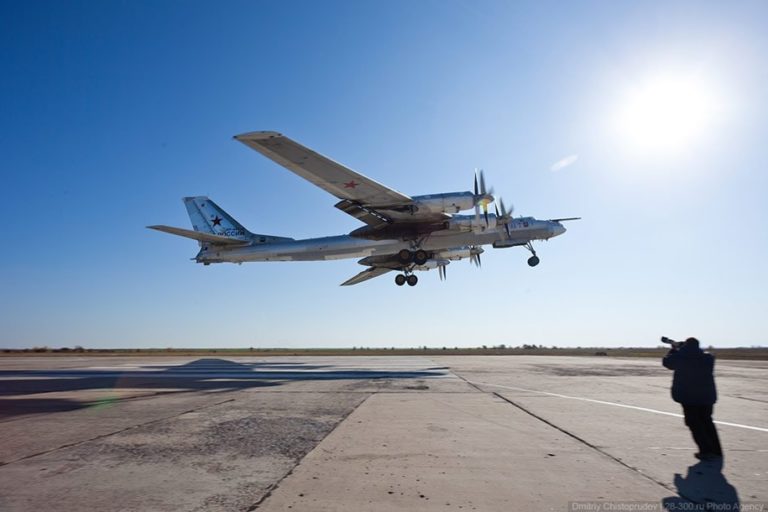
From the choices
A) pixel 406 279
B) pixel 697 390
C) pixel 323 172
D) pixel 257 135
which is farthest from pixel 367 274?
pixel 697 390

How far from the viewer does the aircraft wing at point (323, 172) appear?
18.5 m

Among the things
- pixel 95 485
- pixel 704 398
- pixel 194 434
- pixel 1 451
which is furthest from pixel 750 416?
pixel 1 451

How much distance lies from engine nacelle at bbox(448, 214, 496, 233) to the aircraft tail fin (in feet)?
43.0

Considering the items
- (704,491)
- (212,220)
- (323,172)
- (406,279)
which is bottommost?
(704,491)

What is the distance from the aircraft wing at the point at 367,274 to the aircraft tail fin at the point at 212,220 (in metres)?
10.0

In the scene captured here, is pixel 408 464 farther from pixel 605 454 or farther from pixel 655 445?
pixel 655 445

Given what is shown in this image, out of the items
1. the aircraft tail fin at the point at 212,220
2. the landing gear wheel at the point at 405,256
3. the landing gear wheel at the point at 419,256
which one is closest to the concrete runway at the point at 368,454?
the landing gear wheel at the point at 419,256

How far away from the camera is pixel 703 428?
5.64 metres

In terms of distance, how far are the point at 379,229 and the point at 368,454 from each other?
72.1 feet

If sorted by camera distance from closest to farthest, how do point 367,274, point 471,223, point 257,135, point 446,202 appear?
point 257,135, point 446,202, point 471,223, point 367,274

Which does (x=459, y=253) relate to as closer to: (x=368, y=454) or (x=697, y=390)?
(x=697, y=390)

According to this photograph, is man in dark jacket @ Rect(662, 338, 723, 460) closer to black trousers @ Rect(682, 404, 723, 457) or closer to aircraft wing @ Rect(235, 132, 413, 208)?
black trousers @ Rect(682, 404, 723, 457)

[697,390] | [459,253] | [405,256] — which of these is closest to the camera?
[697,390]

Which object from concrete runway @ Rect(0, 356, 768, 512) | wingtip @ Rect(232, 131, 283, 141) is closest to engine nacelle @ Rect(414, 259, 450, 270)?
wingtip @ Rect(232, 131, 283, 141)
